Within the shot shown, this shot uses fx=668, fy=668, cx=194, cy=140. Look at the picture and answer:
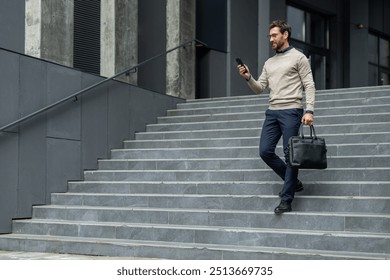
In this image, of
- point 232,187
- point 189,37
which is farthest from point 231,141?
point 189,37

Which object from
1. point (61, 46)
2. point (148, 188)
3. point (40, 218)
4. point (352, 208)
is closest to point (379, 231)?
point (352, 208)

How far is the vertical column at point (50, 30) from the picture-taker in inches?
494

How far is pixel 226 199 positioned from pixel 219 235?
917mm

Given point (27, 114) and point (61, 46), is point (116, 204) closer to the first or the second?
point (27, 114)

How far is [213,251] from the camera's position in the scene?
7051mm

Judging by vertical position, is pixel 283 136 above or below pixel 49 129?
below

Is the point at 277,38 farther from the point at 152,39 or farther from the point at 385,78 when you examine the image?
the point at 385,78

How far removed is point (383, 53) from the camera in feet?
81.7

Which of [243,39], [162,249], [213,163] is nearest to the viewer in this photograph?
[162,249]

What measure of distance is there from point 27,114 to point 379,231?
500 cm

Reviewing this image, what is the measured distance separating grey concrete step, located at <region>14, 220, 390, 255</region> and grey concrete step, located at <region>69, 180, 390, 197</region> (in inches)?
34.2

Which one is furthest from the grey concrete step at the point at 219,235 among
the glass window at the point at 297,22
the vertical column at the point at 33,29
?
the glass window at the point at 297,22

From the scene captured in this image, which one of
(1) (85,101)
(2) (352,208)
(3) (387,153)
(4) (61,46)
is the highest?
(4) (61,46)
